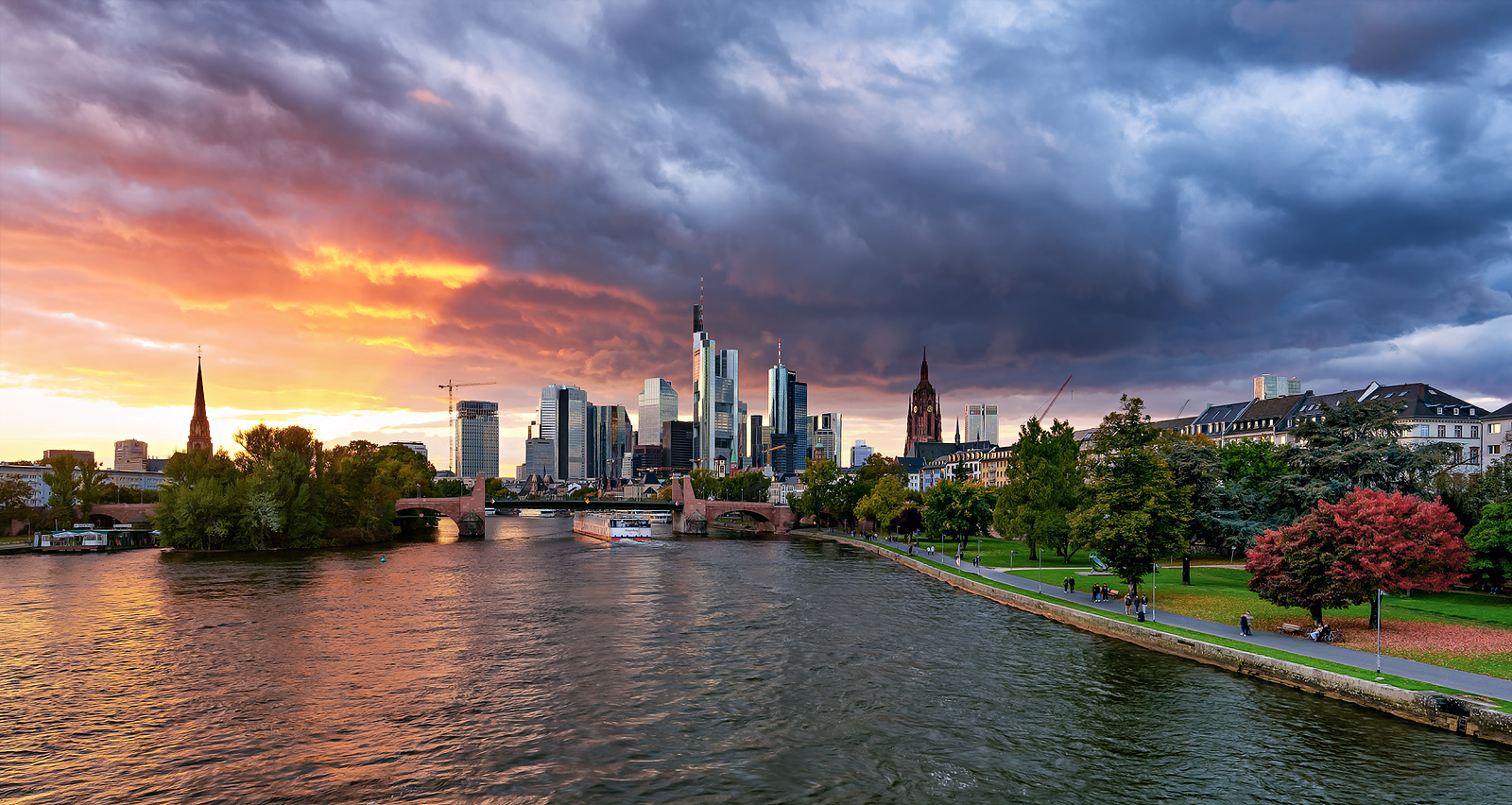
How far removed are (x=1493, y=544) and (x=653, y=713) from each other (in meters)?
56.3

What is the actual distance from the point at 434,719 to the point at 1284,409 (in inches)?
7210

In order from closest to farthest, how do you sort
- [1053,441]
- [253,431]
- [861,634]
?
1. [861,634]
2. [1053,441]
3. [253,431]

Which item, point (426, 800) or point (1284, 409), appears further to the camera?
point (1284, 409)

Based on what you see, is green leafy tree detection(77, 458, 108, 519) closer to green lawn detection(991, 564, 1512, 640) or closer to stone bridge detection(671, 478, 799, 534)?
stone bridge detection(671, 478, 799, 534)

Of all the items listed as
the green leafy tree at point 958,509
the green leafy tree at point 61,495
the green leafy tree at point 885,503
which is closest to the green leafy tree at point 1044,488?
the green leafy tree at point 958,509

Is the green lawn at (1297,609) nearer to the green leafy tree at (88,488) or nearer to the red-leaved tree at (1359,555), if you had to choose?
the red-leaved tree at (1359,555)

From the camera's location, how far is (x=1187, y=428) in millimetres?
197375

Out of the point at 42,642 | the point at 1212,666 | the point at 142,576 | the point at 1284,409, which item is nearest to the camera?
the point at 1212,666

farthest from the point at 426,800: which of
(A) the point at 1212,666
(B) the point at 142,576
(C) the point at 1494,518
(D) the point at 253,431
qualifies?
(D) the point at 253,431

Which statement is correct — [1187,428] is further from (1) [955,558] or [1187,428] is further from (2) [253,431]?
(2) [253,431]

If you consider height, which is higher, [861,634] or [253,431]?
[253,431]

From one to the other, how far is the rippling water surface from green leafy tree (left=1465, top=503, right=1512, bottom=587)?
92.7ft

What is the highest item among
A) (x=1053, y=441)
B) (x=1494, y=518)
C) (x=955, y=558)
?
(x=1053, y=441)

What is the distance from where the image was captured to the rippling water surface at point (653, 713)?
2738 cm
